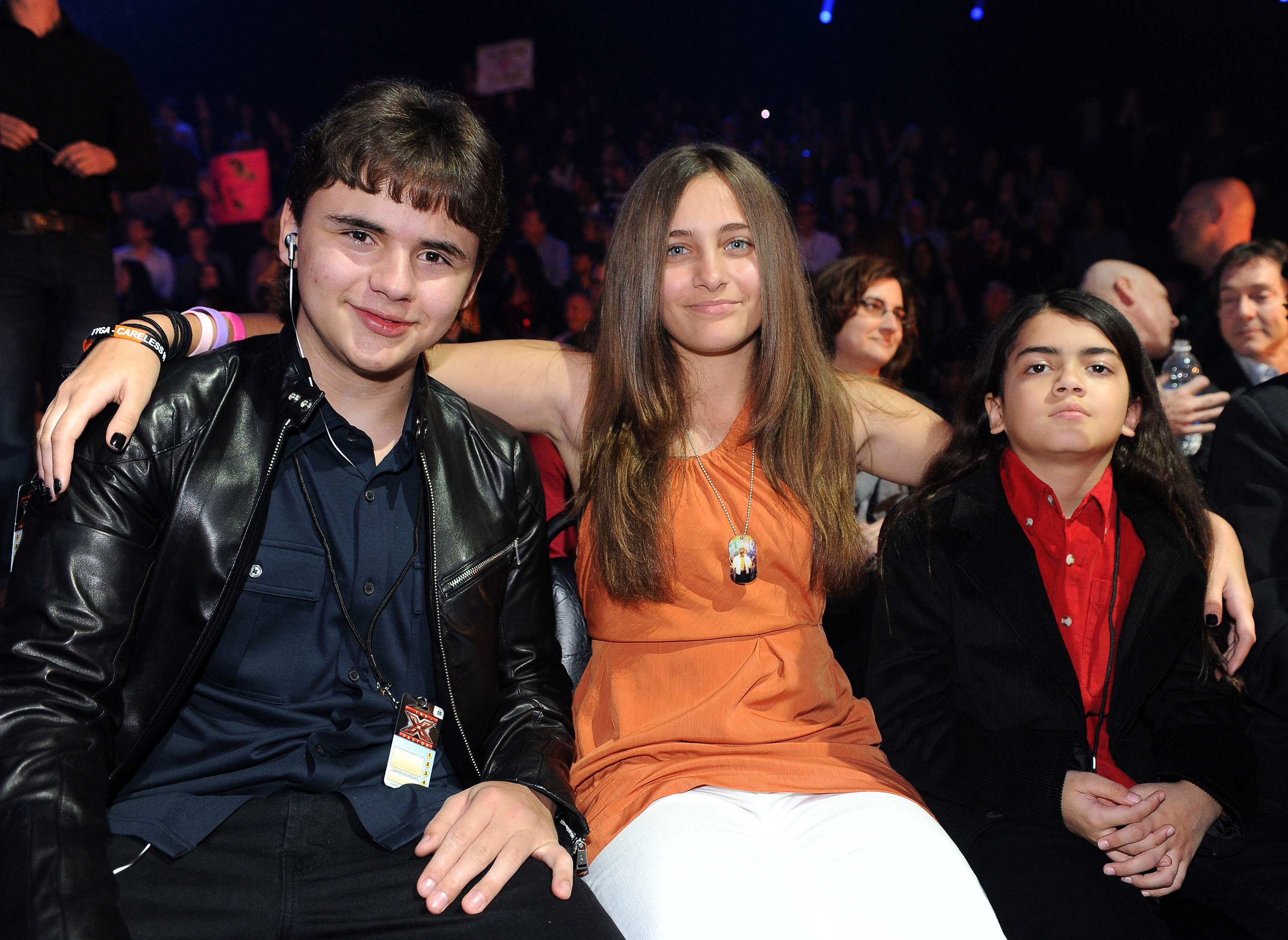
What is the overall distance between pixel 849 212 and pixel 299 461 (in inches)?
331

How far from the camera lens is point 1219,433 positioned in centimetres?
273

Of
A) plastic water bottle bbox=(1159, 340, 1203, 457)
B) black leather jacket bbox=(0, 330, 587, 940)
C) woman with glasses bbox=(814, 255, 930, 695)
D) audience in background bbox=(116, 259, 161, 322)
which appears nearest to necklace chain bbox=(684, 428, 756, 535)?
black leather jacket bbox=(0, 330, 587, 940)

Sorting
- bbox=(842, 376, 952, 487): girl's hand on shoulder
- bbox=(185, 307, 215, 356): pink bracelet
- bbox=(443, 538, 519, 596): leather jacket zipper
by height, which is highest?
bbox=(185, 307, 215, 356): pink bracelet

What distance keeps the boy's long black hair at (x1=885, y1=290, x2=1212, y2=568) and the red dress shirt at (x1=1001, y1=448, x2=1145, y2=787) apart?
0.35 ft

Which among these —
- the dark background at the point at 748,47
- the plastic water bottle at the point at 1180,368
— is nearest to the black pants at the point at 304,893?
the plastic water bottle at the point at 1180,368

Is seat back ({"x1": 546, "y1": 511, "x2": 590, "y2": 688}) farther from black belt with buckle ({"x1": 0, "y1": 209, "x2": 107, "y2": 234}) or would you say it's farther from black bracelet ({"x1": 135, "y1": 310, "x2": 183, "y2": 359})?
black belt with buckle ({"x1": 0, "y1": 209, "x2": 107, "y2": 234})

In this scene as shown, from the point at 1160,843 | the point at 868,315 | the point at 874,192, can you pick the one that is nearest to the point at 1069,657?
the point at 1160,843

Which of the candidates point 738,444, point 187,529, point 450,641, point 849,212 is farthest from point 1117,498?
point 849,212

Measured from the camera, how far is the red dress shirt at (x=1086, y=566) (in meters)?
2.18

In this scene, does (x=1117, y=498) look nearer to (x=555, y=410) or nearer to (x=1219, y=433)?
(x=1219, y=433)

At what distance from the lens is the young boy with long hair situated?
196 centimetres

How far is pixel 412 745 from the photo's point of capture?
1754 millimetres

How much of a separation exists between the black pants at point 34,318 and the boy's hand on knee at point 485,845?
274cm

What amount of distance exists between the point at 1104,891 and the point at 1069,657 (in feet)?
1.57
